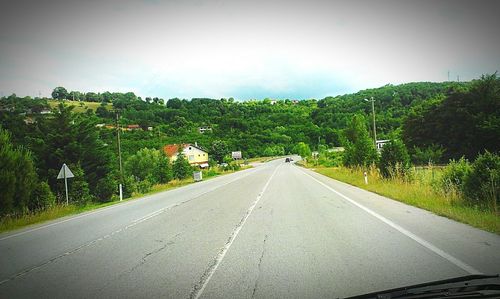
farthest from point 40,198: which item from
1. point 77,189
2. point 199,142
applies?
point 199,142

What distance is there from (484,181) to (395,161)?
29.4 feet

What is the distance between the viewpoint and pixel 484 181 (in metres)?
9.85

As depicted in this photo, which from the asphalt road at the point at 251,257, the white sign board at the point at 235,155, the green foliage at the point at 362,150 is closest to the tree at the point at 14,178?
the asphalt road at the point at 251,257

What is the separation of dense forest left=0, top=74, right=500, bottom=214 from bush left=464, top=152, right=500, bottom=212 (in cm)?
566

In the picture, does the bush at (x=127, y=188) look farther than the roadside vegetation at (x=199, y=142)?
Yes

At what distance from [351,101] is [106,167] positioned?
71.3m

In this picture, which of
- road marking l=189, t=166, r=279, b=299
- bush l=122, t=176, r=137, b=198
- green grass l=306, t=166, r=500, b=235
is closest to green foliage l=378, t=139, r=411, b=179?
green grass l=306, t=166, r=500, b=235

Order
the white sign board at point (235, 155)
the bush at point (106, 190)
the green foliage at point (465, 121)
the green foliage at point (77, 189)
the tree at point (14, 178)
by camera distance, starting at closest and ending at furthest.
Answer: the tree at point (14, 178), the green foliage at point (77, 189), the bush at point (106, 190), the green foliage at point (465, 121), the white sign board at point (235, 155)

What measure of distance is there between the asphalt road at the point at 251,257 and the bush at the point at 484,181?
2.18 meters

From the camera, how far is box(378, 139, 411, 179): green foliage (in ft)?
58.5

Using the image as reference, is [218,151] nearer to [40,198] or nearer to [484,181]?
[40,198]

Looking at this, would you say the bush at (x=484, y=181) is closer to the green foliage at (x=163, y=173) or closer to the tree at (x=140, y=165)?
the green foliage at (x=163, y=173)

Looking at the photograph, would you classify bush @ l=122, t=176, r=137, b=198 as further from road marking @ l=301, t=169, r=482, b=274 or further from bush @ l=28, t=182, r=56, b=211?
road marking @ l=301, t=169, r=482, b=274

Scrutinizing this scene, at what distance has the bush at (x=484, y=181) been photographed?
9355mm
